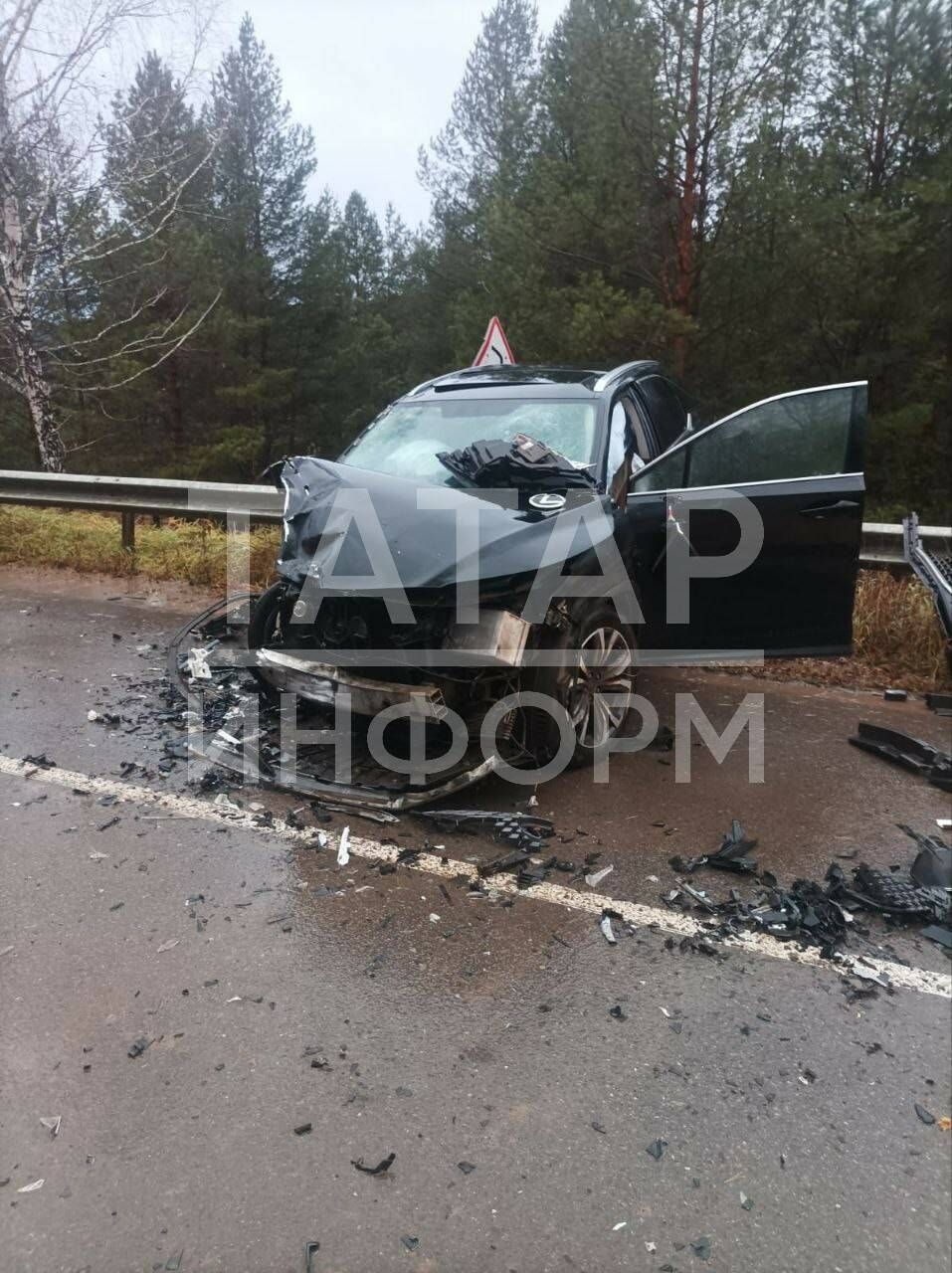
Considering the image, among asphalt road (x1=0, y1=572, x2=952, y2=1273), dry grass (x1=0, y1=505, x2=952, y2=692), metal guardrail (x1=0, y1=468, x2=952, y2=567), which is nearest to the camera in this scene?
asphalt road (x1=0, y1=572, x2=952, y2=1273)

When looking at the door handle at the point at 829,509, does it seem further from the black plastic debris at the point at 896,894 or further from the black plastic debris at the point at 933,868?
the black plastic debris at the point at 896,894

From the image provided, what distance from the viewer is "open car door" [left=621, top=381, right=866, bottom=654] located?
500 cm

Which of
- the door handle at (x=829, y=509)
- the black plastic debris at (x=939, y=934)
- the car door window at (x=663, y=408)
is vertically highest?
the car door window at (x=663, y=408)

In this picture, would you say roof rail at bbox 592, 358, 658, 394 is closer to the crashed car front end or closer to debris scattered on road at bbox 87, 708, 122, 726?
the crashed car front end

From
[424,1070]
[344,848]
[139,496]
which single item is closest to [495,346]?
[139,496]

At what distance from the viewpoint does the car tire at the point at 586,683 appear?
4.25m

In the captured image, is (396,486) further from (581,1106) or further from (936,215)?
(936,215)

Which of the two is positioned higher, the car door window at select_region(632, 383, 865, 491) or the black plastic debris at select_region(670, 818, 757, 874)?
the car door window at select_region(632, 383, 865, 491)

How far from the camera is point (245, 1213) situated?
2076 mm

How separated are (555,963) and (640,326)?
11287 millimetres

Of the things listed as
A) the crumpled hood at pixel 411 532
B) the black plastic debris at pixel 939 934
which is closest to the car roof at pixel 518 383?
the crumpled hood at pixel 411 532

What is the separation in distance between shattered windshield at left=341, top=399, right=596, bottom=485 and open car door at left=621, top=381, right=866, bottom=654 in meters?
0.61

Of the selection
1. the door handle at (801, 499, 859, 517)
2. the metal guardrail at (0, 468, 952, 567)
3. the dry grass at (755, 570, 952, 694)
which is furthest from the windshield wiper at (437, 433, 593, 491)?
the metal guardrail at (0, 468, 952, 567)

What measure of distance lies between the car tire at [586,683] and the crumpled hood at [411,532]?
392mm
